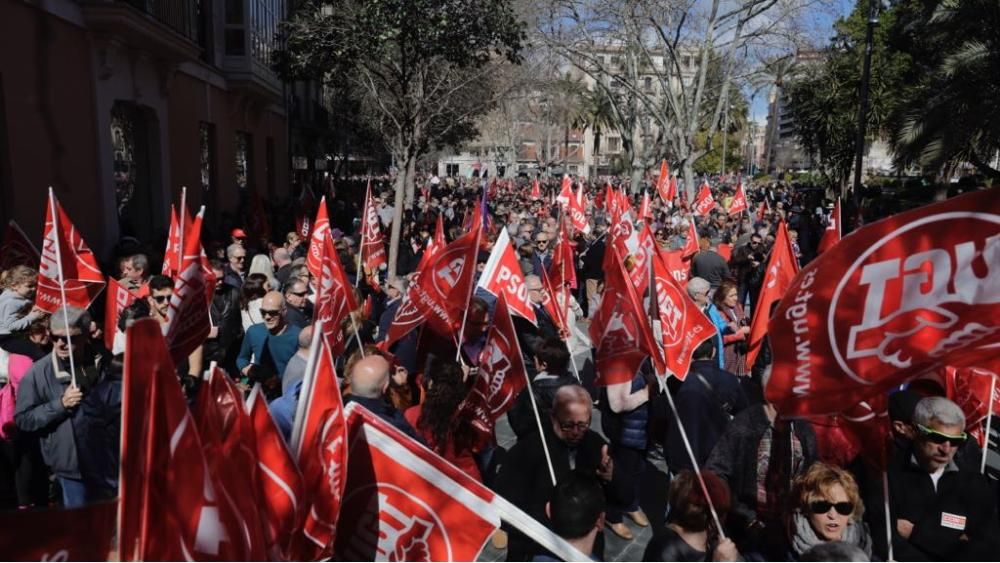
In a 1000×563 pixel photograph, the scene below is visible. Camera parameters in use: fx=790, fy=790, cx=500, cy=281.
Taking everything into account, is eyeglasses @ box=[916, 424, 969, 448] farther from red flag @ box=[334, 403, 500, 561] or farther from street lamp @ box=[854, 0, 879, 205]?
street lamp @ box=[854, 0, 879, 205]

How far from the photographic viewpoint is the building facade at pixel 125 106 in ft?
30.7

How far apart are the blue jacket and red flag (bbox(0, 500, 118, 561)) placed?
3.48 meters

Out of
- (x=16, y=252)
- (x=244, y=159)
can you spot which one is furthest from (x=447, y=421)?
(x=244, y=159)

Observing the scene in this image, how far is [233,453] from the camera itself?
254cm

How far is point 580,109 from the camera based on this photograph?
62.8 metres

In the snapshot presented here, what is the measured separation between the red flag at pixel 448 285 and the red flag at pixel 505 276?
13 cm

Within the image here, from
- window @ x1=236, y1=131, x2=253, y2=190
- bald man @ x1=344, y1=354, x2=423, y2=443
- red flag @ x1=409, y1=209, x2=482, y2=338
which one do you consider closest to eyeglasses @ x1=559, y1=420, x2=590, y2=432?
bald man @ x1=344, y1=354, x2=423, y2=443

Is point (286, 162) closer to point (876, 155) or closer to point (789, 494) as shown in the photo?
point (789, 494)

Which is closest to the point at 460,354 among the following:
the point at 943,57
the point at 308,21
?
the point at 308,21

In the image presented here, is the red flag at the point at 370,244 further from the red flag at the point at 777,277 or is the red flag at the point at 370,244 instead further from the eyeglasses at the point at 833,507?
the eyeglasses at the point at 833,507

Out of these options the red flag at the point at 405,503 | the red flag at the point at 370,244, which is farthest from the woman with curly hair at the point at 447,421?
the red flag at the point at 370,244

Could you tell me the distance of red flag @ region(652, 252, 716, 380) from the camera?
5.32m

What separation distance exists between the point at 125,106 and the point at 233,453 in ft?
39.9

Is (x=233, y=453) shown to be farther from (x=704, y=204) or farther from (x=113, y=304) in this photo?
(x=704, y=204)
